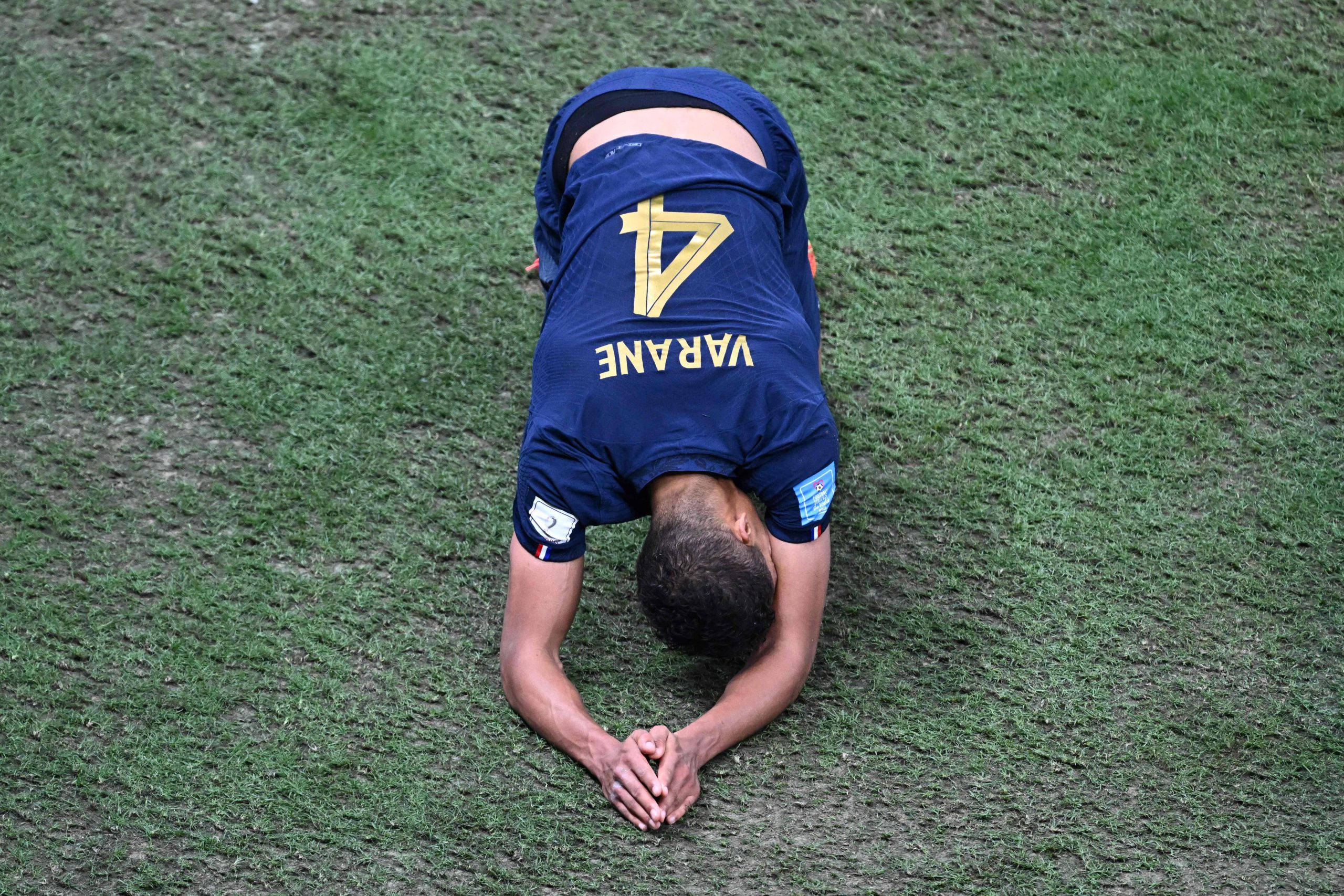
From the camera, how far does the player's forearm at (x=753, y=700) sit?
2676mm

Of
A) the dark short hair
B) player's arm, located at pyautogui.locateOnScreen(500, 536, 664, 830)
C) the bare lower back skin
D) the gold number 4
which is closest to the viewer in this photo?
the dark short hair

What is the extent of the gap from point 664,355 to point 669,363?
2 cm

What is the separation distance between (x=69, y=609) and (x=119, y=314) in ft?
3.02

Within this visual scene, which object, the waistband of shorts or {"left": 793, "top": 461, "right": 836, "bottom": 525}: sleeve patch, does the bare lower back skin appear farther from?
{"left": 793, "top": 461, "right": 836, "bottom": 525}: sleeve patch

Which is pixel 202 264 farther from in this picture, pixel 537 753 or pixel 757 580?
pixel 757 580

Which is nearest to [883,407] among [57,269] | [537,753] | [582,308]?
[582,308]

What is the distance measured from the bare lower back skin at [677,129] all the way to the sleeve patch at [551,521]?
88cm

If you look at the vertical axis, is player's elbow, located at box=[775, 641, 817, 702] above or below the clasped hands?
above

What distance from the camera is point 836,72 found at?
3.74m

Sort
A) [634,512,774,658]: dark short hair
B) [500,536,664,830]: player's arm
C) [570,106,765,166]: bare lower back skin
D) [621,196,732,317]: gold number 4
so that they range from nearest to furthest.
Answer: [634,512,774,658]: dark short hair → [621,196,732,317]: gold number 4 → [500,536,664,830]: player's arm → [570,106,765,166]: bare lower back skin

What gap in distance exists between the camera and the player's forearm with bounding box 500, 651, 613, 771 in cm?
267

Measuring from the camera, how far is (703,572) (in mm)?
2373

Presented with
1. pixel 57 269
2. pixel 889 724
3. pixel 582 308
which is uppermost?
pixel 582 308

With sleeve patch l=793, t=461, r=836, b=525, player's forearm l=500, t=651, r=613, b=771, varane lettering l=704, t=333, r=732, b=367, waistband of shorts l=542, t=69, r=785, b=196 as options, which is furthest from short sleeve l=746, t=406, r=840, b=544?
waistband of shorts l=542, t=69, r=785, b=196
